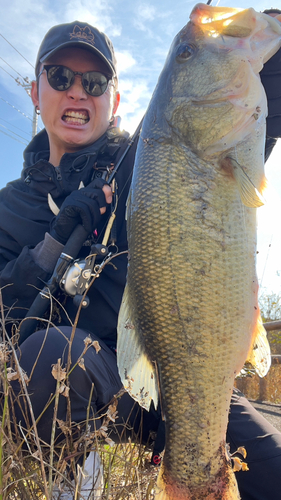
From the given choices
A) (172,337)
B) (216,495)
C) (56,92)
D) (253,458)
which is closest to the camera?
(216,495)

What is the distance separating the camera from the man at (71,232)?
169 cm

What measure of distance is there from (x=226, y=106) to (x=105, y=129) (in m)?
1.37

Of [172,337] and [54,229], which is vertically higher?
[54,229]

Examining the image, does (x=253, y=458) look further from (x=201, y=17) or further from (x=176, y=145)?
(x=201, y=17)

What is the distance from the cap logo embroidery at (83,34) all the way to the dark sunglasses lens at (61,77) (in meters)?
0.26

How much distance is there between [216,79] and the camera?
162cm

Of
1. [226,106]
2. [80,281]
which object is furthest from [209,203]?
[80,281]

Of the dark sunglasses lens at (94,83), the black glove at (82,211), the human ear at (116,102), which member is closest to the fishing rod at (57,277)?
the black glove at (82,211)

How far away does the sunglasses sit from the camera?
2.59 m

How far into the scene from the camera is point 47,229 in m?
2.55

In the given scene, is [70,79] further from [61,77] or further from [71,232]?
[71,232]

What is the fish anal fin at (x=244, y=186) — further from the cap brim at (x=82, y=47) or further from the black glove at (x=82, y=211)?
the cap brim at (x=82, y=47)

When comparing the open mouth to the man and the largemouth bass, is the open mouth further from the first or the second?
the largemouth bass

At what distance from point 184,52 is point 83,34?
1286mm
